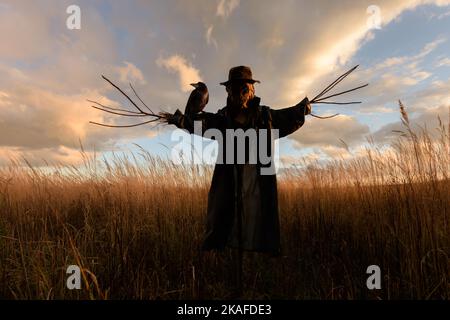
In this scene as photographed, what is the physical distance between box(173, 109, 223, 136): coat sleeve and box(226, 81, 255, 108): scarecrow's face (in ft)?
0.70

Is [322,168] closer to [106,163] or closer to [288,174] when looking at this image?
[288,174]

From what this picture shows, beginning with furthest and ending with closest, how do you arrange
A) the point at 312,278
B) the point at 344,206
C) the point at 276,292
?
1. the point at 344,206
2. the point at 312,278
3. the point at 276,292

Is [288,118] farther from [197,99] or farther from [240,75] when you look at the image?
[197,99]

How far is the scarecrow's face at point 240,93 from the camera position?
244cm

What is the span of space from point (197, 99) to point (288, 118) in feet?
2.59

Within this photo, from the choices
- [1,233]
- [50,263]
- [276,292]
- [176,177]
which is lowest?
[276,292]

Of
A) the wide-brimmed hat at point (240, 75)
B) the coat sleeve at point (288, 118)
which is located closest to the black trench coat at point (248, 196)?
the coat sleeve at point (288, 118)

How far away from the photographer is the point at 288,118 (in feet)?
7.96

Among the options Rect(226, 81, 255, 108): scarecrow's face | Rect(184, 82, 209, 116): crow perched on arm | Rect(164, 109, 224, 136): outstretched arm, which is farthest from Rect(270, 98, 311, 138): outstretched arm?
Rect(184, 82, 209, 116): crow perched on arm

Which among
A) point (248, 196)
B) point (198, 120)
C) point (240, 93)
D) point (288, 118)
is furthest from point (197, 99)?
point (248, 196)

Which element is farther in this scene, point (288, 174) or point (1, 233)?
point (288, 174)
